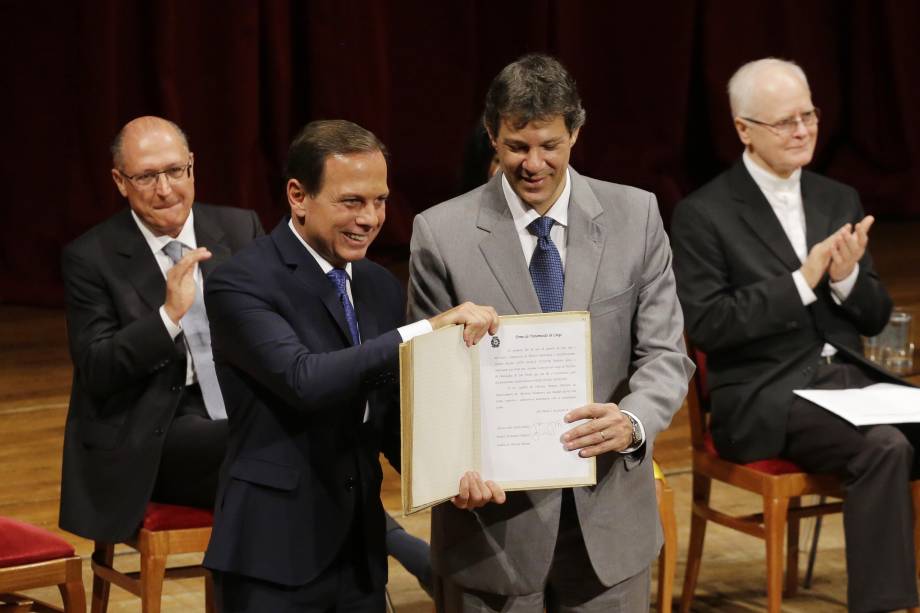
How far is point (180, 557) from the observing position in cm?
459

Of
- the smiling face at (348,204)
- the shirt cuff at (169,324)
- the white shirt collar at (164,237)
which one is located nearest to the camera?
the smiling face at (348,204)

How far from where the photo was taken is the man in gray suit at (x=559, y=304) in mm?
2545

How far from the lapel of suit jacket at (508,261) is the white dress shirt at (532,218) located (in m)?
0.02

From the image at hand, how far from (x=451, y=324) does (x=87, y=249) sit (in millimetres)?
1530

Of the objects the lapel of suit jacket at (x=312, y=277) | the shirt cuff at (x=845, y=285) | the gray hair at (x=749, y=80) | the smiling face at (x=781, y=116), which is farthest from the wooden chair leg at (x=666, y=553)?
the lapel of suit jacket at (x=312, y=277)

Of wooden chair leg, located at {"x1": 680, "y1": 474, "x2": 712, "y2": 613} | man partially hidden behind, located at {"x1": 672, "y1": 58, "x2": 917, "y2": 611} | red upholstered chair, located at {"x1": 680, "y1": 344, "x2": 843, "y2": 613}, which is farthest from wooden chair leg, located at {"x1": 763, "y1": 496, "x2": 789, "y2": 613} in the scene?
wooden chair leg, located at {"x1": 680, "y1": 474, "x2": 712, "y2": 613}

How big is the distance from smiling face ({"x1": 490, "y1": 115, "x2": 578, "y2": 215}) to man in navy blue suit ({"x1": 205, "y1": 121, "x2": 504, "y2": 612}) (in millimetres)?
228

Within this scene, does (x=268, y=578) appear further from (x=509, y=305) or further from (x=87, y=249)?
(x=87, y=249)

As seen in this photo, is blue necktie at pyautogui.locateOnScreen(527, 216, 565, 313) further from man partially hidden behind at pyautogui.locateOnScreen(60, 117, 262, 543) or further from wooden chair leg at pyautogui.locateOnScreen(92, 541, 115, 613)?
wooden chair leg at pyautogui.locateOnScreen(92, 541, 115, 613)

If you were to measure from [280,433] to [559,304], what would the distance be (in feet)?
1.83

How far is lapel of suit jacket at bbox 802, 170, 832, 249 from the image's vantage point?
13.3 ft

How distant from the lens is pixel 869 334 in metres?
4.07

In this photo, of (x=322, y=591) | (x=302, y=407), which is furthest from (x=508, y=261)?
(x=322, y=591)

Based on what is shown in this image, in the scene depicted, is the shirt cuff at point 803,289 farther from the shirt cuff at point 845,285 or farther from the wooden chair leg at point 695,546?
the wooden chair leg at point 695,546
